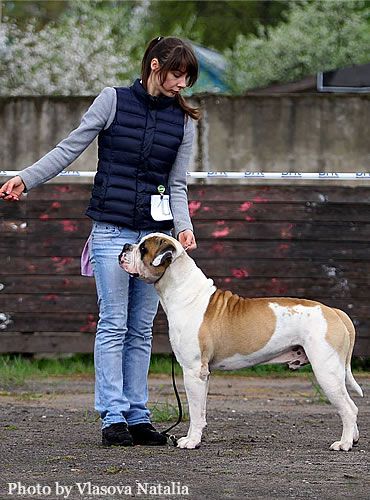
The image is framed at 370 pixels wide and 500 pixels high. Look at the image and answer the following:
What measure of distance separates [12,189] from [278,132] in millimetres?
6626

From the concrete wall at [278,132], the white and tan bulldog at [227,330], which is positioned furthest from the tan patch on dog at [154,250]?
the concrete wall at [278,132]

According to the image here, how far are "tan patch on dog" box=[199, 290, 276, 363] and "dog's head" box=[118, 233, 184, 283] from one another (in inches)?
14.4

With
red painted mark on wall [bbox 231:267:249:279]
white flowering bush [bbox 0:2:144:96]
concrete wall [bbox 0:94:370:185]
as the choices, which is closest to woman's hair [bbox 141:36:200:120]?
red painted mark on wall [bbox 231:267:249:279]

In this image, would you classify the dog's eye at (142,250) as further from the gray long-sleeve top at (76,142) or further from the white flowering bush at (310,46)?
the white flowering bush at (310,46)

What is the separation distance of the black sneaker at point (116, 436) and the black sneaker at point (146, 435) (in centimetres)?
21

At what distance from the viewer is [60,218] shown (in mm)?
11273

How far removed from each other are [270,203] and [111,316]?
4.36 m

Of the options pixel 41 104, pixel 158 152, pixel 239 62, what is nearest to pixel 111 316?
pixel 158 152

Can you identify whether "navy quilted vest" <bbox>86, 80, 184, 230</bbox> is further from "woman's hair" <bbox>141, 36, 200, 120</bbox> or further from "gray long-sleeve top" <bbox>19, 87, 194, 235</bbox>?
"woman's hair" <bbox>141, 36, 200, 120</bbox>

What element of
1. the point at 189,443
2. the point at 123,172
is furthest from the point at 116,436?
the point at 123,172

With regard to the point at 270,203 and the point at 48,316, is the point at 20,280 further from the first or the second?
the point at 270,203

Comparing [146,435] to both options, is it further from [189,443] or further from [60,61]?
[60,61]

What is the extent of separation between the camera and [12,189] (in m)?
6.84

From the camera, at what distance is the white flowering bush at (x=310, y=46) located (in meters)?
25.6
